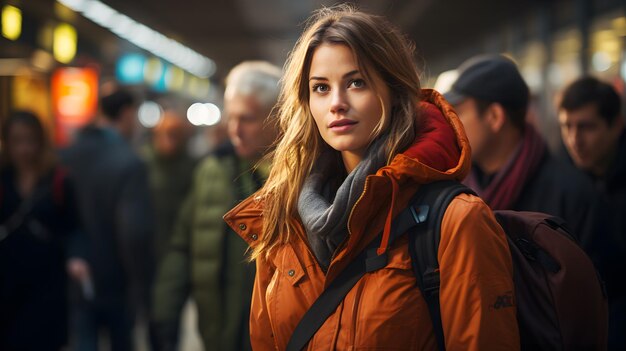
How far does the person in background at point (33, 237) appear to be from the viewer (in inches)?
210

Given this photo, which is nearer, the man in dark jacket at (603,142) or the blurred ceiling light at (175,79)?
the man in dark jacket at (603,142)

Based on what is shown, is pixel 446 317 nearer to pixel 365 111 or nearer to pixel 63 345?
pixel 365 111

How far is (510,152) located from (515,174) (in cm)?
19

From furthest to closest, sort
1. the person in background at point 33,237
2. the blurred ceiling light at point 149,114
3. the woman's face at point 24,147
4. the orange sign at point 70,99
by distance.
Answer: the blurred ceiling light at point 149,114, the orange sign at point 70,99, the woman's face at point 24,147, the person in background at point 33,237

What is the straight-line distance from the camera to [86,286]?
5.91 metres

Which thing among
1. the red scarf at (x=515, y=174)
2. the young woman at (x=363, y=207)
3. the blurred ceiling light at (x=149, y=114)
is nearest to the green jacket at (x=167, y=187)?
the red scarf at (x=515, y=174)

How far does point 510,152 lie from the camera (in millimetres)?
3633

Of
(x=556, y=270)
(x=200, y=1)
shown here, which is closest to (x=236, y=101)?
(x=556, y=270)

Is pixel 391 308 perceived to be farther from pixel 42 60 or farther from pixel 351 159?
pixel 42 60

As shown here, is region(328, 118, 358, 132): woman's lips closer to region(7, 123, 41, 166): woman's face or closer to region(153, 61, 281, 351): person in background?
region(153, 61, 281, 351): person in background

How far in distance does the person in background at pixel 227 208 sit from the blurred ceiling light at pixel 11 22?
679 cm

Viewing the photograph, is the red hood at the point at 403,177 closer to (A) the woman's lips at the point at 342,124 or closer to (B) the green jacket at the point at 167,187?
(A) the woman's lips at the point at 342,124

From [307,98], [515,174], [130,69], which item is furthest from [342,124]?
[130,69]

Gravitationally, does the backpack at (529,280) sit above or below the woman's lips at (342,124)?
below
